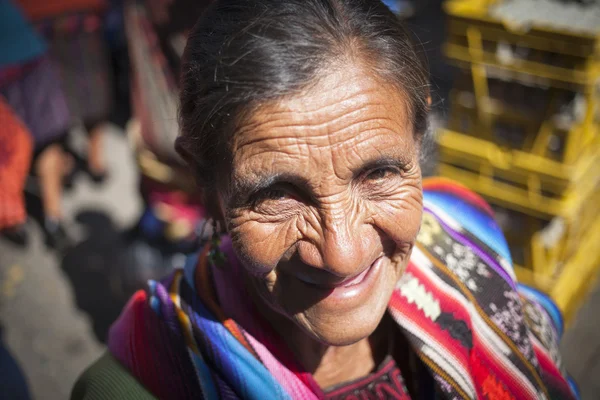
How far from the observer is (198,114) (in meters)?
1.06

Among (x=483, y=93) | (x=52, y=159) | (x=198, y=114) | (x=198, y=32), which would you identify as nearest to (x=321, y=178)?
(x=198, y=114)

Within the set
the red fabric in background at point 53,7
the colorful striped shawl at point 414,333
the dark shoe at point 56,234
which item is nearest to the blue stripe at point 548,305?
the colorful striped shawl at point 414,333

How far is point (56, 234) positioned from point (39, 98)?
1.16 meters

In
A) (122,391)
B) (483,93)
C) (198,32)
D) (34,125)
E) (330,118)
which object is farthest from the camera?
(34,125)

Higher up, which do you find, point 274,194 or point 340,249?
point 274,194

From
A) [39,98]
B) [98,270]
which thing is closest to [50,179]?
[39,98]

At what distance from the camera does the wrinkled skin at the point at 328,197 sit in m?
0.95

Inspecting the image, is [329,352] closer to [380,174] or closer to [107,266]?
[380,174]

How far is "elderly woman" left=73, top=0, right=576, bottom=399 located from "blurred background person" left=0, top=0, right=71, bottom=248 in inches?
129

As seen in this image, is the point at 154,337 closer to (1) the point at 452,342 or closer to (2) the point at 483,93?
(1) the point at 452,342

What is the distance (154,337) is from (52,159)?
13.0 feet

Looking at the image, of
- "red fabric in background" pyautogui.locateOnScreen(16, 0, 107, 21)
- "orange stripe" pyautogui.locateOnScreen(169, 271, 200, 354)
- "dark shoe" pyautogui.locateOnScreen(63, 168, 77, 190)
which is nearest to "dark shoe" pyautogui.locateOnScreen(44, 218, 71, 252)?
"dark shoe" pyautogui.locateOnScreen(63, 168, 77, 190)

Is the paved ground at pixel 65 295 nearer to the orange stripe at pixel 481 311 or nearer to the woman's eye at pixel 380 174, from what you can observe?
the orange stripe at pixel 481 311

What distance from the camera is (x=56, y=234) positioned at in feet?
14.3
